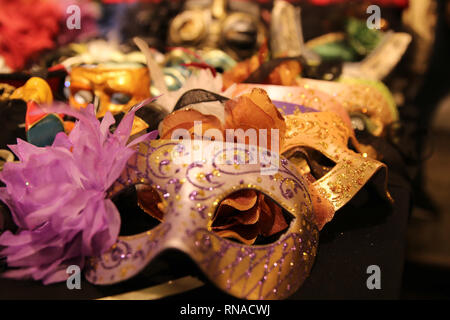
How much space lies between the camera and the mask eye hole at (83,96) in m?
1.15

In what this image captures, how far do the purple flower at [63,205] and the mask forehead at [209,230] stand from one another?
2 centimetres

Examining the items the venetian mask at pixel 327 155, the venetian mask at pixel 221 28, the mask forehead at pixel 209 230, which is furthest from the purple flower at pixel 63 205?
the venetian mask at pixel 221 28

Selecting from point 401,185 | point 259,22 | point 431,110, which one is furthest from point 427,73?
point 401,185

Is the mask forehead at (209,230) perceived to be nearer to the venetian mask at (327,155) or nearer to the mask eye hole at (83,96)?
the venetian mask at (327,155)

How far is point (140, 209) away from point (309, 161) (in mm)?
329

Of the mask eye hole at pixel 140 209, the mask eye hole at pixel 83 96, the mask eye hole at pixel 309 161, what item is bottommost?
the mask eye hole at pixel 140 209

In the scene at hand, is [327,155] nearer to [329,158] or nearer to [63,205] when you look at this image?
[329,158]

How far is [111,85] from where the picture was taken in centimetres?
108

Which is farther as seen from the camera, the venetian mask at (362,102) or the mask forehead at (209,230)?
the venetian mask at (362,102)

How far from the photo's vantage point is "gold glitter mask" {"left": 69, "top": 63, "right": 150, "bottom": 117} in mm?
1080

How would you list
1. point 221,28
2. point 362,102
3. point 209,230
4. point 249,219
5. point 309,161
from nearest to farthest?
1. point 209,230
2. point 249,219
3. point 309,161
4. point 362,102
5. point 221,28

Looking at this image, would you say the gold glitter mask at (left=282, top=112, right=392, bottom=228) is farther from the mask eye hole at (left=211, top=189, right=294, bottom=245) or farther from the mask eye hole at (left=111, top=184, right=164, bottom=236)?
the mask eye hole at (left=111, top=184, right=164, bottom=236)

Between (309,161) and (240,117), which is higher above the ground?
(240,117)

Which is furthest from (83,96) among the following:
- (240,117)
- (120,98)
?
(240,117)
